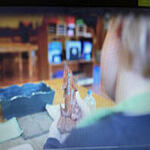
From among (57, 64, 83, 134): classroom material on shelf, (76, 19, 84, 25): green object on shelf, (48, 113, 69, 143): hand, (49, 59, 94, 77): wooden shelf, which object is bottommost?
(48, 113, 69, 143): hand

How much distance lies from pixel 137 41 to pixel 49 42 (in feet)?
1.40

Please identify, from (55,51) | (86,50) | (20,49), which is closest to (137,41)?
(86,50)

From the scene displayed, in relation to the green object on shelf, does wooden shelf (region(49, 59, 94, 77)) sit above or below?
below

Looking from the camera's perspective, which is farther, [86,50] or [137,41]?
[86,50]

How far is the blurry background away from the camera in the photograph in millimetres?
922

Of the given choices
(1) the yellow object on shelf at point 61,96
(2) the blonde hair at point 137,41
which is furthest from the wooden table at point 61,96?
(2) the blonde hair at point 137,41

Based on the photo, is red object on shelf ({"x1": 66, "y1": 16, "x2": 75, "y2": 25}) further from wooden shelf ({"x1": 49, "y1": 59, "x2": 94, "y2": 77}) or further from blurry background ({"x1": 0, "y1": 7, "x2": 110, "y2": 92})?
wooden shelf ({"x1": 49, "y1": 59, "x2": 94, "y2": 77})

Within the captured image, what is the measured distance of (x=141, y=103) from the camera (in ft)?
3.29

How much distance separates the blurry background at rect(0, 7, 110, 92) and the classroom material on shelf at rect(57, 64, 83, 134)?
0.04m

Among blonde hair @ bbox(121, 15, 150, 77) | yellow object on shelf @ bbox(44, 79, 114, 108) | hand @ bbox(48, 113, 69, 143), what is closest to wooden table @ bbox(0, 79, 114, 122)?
yellow object on shelf @ bbox(44, 79, 114, 108)

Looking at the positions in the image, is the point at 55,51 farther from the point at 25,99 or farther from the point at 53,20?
the point at 25,99

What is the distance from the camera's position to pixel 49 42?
98 cm

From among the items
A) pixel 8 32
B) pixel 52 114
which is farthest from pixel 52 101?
pixel 8 32

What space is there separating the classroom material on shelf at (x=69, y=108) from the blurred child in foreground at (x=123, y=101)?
4cm
